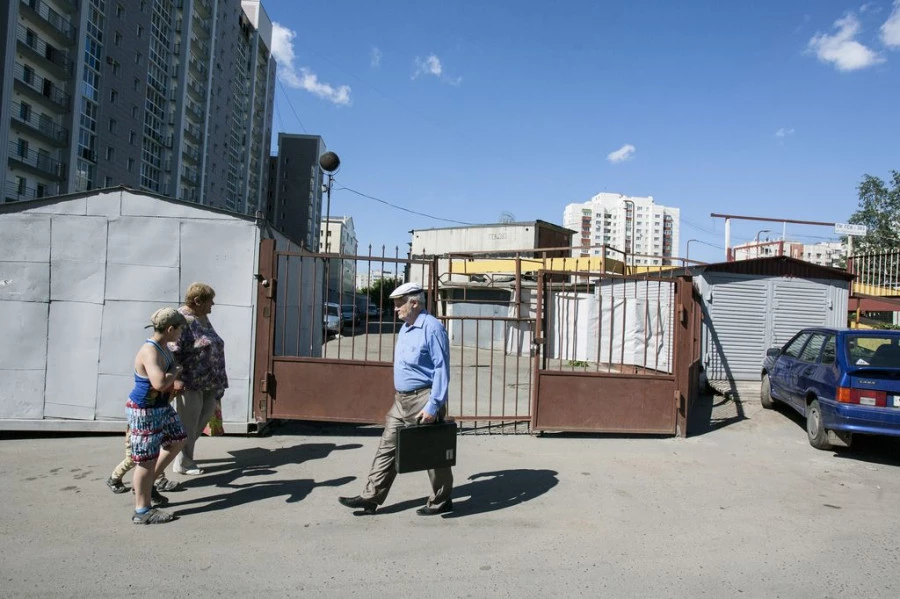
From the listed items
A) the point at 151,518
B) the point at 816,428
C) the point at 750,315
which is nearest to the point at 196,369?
the point at 151,518

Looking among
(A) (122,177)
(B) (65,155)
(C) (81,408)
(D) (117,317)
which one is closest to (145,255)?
(D) (117,317)

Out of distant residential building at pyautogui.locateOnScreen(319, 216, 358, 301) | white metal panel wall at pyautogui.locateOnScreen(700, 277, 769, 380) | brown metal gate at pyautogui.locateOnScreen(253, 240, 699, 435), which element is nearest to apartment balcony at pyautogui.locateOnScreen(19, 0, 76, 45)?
distant residential building at pyautogui.locateOnScreen(319, 216, 358, 301)

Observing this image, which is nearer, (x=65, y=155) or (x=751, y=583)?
(x=751, y=583)

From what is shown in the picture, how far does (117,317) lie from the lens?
671 cm

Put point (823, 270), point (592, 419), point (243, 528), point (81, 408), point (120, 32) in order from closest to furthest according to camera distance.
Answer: point (243, 528) → point (81, 408) → point (592, 419) → point (823, 270) → point (120, 32)

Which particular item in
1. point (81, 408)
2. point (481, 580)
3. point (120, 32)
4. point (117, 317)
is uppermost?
point (120, 32)

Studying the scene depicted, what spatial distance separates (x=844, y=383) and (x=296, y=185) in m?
84.7

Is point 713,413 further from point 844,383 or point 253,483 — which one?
point 253,483

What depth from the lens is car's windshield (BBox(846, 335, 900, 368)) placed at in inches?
271

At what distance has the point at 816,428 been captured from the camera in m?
7.36

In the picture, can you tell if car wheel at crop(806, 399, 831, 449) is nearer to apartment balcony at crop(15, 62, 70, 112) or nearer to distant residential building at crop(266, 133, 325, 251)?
apartment balcony at crop(15, 62, 70, 112)

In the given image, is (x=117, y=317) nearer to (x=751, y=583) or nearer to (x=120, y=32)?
(x=751, y=583)

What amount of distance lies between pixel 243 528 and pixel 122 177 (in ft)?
152

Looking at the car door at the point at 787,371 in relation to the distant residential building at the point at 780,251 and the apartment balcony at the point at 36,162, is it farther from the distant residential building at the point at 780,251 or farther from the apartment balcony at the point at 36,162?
the apartment balcony at the point at 36,162
